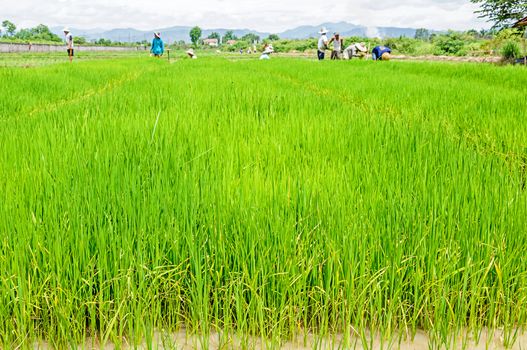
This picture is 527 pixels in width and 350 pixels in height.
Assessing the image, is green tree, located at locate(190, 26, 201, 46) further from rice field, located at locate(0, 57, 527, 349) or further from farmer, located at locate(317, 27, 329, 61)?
rice field, located at locate(0, 57, 527, 349)

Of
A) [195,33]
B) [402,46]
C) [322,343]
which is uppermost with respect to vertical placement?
[195,33]

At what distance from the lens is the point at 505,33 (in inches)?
725

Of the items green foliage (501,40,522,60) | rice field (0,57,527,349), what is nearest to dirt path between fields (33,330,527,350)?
rice field (0,57,527,349)

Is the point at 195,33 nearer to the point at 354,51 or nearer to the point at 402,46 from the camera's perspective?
the point at 402,46

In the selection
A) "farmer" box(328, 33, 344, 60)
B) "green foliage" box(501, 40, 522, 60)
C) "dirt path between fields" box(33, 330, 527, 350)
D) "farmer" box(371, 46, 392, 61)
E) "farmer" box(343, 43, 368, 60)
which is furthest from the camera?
"farmer" box(343, 43, 368, 60)

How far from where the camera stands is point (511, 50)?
17.6 meters

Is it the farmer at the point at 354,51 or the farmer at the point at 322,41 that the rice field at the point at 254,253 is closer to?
the farmer at the point at 322,41

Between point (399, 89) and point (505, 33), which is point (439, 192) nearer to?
point (399, 89)

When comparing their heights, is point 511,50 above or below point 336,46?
below

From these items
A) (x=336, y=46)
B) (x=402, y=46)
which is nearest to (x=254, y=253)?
(x=336, y=46)

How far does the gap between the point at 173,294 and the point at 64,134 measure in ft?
4.99

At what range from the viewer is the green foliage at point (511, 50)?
17281 millimetres

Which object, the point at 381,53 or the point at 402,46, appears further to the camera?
the point at 402,46

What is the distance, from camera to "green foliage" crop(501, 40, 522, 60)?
1728cm
